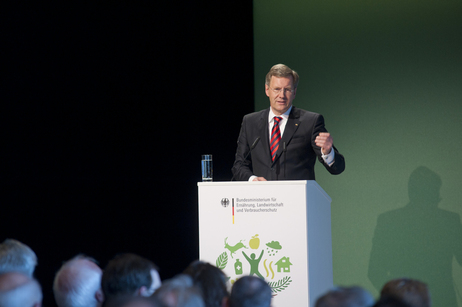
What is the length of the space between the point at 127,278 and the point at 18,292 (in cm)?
37

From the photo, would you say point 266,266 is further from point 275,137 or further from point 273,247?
point 275,137

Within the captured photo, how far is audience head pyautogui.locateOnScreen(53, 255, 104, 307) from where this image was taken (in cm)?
175

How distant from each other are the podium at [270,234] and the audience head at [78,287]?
3.59 feet

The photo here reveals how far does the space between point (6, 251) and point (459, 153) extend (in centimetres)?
379

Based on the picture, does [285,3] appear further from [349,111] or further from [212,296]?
[212,296]

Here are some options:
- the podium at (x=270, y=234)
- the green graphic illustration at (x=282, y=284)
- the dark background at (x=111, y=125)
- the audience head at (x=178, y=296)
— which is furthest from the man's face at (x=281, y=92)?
the audience head at (x=178, y=296)

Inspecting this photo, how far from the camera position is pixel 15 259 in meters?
1.91

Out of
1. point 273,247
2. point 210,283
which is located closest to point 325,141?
point 273,247

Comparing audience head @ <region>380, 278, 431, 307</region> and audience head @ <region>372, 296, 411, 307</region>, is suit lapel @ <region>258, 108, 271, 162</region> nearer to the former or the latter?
audience head @ <region>380, 278, 431, 307</region>

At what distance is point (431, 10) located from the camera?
4402mm

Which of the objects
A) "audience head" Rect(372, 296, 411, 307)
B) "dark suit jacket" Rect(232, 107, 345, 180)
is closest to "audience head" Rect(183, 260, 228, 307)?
"audience head" Rect(372, 296, 411, 307)

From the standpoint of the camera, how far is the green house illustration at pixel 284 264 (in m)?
2.69

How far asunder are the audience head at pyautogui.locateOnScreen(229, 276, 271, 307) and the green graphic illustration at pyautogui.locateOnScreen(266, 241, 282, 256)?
1.15 m

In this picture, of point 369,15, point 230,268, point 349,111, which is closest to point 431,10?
point 369,15
